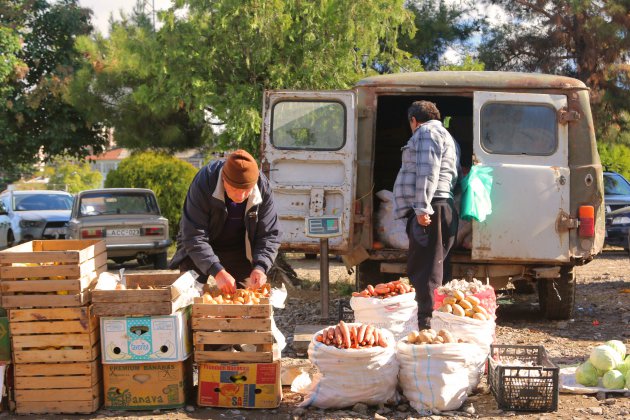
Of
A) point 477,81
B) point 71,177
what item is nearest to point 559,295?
point 477,81

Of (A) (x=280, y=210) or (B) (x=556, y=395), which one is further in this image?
(A) (x=280, y=210)

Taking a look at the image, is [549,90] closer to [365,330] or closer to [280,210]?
[280,210]

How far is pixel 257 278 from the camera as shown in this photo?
617cm

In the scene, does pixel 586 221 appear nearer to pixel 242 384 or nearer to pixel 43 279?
pixel 242 384

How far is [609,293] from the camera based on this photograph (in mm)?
11719

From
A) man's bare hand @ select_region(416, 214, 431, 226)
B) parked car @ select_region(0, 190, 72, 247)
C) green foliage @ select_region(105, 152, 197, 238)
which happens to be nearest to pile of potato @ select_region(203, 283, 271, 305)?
man's bare hand @ select_region(416, 214, 431, 226)

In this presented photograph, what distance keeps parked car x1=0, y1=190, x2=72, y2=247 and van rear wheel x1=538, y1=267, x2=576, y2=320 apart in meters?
10.7

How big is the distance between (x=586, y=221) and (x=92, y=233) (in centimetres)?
900

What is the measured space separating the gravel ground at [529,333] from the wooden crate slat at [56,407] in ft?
0.25

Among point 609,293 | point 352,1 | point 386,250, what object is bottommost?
point 609,293

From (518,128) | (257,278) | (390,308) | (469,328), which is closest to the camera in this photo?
(257,278)

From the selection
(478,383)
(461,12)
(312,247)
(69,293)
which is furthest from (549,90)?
(461,12)

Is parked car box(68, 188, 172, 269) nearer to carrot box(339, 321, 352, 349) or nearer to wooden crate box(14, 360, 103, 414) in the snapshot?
wooden crate box(14, 360, 103, 414)

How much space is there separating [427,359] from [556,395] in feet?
3.06
